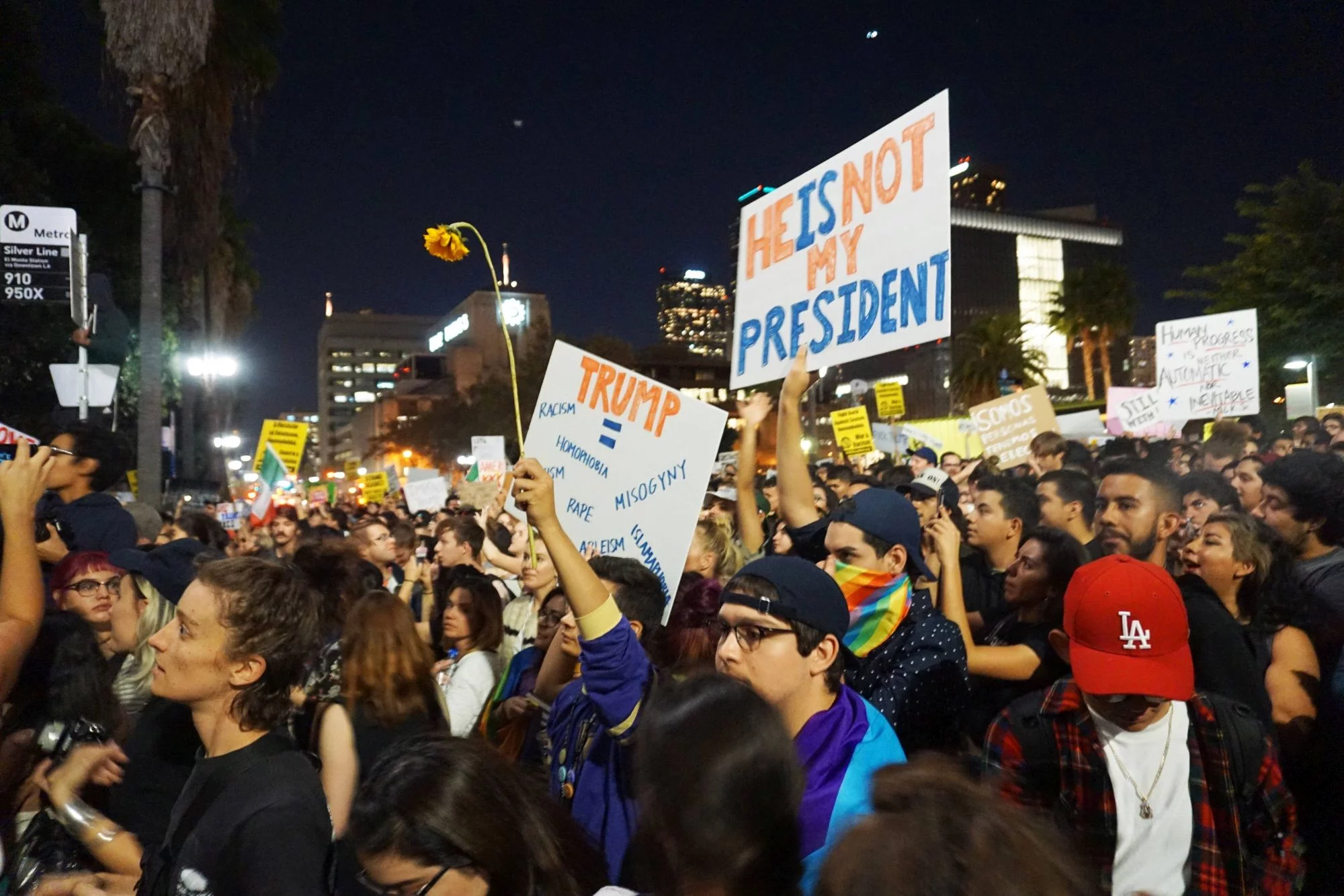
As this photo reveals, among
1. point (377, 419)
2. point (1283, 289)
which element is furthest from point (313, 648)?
point (377, 419)

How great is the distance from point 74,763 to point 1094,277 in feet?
231

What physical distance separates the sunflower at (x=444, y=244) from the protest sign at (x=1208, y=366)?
1033cm

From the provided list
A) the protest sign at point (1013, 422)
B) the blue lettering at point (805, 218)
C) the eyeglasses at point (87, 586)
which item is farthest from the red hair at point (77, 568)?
the protest sign at point (1013, 422)

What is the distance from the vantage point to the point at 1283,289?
27953mm

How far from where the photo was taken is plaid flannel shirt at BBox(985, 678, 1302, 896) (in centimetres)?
242

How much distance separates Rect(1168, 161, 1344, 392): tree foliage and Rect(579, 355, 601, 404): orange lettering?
94.9 ft

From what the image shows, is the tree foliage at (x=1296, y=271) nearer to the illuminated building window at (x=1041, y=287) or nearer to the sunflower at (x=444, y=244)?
the sunflower at (x=444, y=244)

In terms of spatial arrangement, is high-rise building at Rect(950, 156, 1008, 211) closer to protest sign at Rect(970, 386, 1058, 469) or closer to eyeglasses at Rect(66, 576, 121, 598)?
protest sign at Rect(970, 386, 1058, 469)

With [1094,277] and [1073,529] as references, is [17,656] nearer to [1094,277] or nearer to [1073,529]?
[1073,529]

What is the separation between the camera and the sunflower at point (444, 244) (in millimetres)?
4508

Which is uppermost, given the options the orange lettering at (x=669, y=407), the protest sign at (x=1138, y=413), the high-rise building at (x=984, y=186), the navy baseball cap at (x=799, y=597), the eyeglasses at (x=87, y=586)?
the high-rise building at (x=984, y=186)

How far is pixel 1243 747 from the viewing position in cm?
250

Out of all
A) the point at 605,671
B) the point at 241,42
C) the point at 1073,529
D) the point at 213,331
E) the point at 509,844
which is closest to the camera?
the point at 509,844

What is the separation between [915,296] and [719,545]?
243 cm
